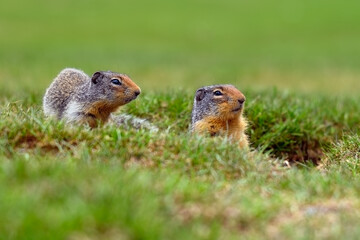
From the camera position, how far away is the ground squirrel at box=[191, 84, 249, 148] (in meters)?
8.25

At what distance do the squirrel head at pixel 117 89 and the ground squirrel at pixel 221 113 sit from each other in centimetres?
75

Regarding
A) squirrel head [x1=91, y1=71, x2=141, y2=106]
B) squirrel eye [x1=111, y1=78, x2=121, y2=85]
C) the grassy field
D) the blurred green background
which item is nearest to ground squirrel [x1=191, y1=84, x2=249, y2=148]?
the grassy field

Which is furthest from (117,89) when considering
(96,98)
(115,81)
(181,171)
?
(181,171)

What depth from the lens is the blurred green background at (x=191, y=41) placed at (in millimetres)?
22484

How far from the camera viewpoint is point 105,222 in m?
4.53

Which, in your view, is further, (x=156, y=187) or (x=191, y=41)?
(x=191, y=41)

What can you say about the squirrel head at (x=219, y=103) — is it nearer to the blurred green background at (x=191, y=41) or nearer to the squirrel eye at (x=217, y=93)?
the squirrel eye at (x=217, y=93)

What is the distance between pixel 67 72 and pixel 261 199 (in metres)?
4.81

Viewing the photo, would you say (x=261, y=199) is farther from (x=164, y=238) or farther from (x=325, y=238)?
(x=164, y=238)

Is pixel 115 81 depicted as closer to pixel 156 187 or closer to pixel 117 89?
pixel 117 89

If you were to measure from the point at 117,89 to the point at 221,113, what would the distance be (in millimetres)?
1158

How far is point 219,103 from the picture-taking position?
8.38m

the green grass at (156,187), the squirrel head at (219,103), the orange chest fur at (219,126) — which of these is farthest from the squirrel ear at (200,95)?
the green grass at (156,187)

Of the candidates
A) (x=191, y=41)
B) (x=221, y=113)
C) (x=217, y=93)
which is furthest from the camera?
(x=191, y=41)
